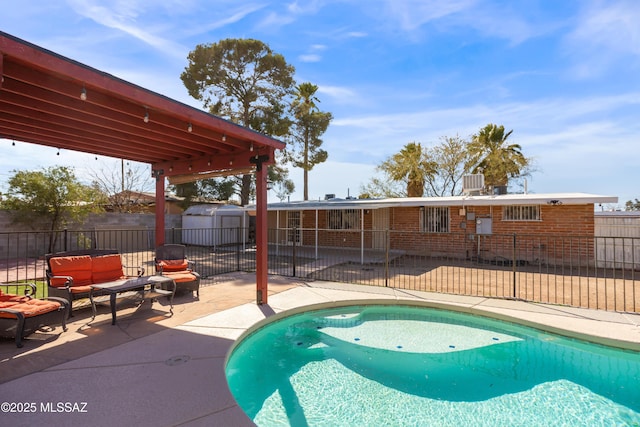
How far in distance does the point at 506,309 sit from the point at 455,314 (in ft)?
2.80

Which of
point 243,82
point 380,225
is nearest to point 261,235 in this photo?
point 380,225

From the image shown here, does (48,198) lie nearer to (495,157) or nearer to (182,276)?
(182,276)

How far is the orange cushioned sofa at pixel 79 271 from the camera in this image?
4.93 metres

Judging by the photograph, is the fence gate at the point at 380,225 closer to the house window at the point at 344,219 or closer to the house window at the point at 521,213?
the house window at the point at 344,219

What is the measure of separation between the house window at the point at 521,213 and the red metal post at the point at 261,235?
1130 centimetres

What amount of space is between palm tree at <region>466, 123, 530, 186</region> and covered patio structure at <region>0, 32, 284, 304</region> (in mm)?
20268

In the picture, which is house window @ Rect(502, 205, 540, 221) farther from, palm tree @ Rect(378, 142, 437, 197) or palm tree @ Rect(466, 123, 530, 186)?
palm tree @ Rect(378, 142, 437, 197)

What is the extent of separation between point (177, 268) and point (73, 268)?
195 centimetres

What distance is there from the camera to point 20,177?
1244 centimetres

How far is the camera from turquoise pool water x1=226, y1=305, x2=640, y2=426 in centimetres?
329

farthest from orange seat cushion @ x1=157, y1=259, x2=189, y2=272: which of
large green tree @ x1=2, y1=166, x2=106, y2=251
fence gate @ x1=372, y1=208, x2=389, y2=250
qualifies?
fence gate @ x1=372, y1=208, x2=389, y2=250

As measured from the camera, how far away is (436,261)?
1315cm

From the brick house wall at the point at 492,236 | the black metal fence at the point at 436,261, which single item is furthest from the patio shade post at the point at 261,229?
the brick house wall at the point at 492,236

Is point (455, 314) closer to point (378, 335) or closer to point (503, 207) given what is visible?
point (378, 335)
